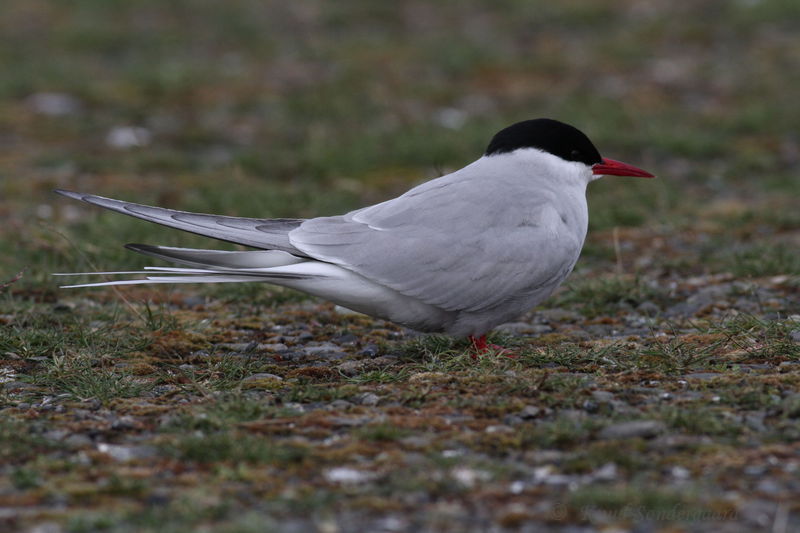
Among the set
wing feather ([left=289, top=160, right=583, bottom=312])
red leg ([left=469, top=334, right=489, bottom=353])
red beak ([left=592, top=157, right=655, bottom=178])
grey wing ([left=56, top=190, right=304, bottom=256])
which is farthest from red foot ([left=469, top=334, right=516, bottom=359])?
red beak ([left=592, top=157, right=655, bottom=178])

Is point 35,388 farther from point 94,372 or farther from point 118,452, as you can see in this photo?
point 118,452

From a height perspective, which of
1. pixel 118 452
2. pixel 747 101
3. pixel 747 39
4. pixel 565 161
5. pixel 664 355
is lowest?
pixel 118 452

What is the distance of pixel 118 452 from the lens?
3.09 metres

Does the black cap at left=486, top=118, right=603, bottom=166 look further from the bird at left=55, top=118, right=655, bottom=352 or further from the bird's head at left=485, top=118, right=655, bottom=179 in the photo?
the bird at left=55, top=118, right=655, bottom=352

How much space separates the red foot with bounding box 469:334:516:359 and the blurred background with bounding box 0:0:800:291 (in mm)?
1416

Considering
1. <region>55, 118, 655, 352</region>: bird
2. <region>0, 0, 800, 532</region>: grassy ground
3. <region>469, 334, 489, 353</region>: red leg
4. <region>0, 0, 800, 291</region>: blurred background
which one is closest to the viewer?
<region>0, 0, 800, 532</region>: grassy ground

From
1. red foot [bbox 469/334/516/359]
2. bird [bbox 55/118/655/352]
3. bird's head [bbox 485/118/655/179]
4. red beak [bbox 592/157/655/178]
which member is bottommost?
red foot [bbox 469/334/516/359]

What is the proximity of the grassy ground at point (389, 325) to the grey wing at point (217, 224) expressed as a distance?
48cm

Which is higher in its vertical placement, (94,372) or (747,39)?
(747,39)

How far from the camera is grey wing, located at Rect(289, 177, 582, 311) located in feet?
13.1

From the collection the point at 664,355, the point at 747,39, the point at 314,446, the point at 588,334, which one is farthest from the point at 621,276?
the point at 747,39

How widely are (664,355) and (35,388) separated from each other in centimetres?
225

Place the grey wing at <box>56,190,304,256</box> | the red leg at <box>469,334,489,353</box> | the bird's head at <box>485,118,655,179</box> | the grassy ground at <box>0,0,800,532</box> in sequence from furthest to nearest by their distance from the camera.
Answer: the bird's head at <box>485,118,655,179</box>, the red leg at <box>469,334,489,353</box>, the grey wing at <box>56,190,304,256</box>, the grassy ground at <box>0,0,800,532</box>

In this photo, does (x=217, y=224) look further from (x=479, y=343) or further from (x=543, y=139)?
(x=543, y=139)
